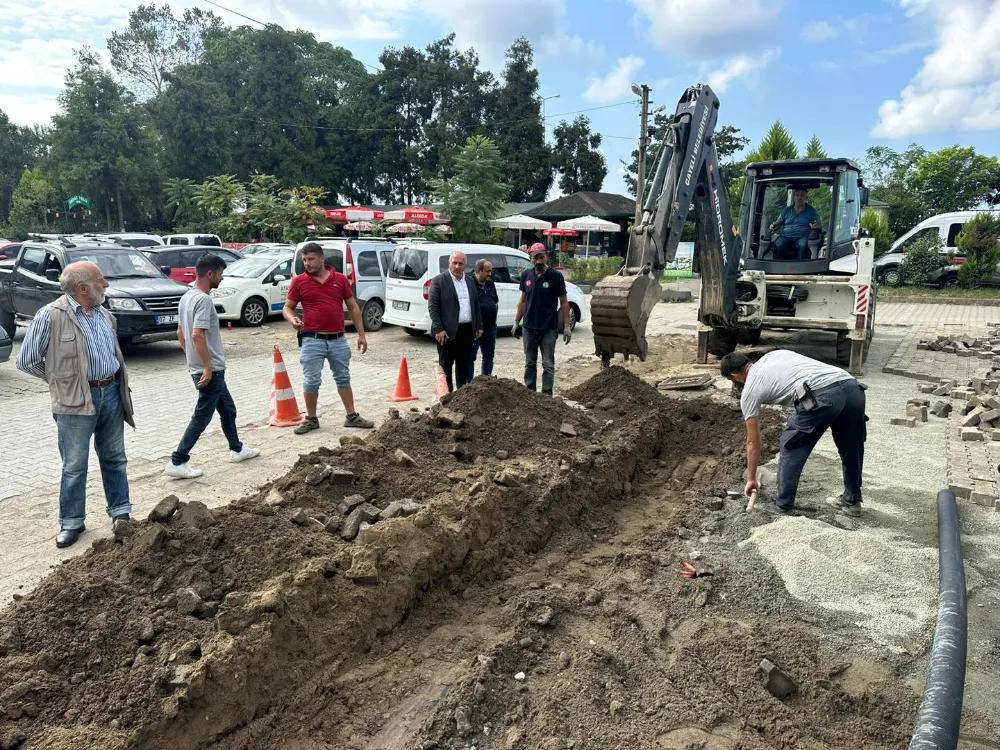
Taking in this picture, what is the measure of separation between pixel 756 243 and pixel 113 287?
1073 centimetres

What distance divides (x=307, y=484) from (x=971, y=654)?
4.17 m

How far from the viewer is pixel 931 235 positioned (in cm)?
2478

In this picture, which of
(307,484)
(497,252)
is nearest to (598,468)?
(307,484)

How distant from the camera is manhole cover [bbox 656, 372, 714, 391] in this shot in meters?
9.68

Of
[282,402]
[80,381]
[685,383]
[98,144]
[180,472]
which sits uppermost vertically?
[98,144]

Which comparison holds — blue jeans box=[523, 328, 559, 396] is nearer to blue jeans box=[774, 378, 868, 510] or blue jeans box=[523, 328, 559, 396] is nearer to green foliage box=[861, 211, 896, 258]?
blue jeans box=[774, 378, 868, 510]

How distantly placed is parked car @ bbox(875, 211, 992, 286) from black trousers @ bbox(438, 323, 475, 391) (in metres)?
21.1

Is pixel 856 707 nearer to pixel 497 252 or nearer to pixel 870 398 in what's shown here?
pixel 870 398

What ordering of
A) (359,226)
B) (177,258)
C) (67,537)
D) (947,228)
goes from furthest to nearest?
(359,226), (947,228), (177,258), (67,537)

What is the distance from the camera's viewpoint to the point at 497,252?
1399 cm

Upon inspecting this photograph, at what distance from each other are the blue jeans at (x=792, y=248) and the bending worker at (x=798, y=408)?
627 centimetres

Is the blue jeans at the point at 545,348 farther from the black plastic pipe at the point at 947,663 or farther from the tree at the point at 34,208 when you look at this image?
the tree at the point at 34,208

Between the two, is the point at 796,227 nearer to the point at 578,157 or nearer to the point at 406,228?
the point at 406,228

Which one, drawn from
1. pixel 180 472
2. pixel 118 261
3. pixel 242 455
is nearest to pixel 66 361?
pixel 180 472
